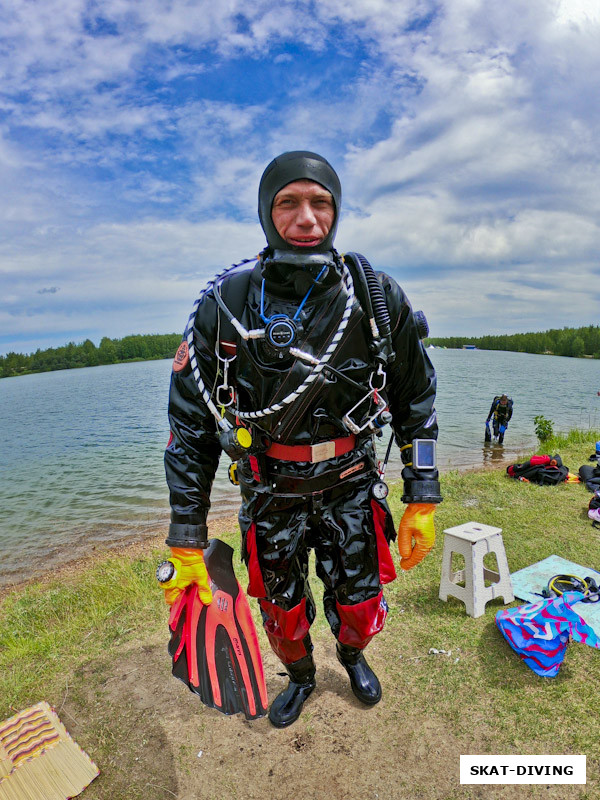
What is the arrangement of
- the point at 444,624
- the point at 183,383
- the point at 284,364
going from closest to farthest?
the point at 284,364, the point at 183,383, the point at 444,624

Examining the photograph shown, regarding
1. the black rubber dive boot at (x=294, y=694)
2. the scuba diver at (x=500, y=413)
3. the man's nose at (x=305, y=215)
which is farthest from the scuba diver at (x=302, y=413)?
the scuba diver at (x=500, y=413)

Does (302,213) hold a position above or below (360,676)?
above

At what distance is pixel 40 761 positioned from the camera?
7.54 ft

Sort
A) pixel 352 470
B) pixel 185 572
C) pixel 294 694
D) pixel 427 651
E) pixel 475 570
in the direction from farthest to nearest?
1. pixel 475 570
2. pixel 427 651
3. pixel 294 694
4. pixel 352 470
5. pixel 185 572

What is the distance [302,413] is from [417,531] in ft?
3.07

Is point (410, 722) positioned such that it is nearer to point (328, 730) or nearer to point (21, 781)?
point (328, 730)

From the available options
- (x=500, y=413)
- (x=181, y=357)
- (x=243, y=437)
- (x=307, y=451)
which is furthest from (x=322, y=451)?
(x=500, y=413)

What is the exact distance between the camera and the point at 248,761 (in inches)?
92.2

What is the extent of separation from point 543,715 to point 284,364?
2448mm

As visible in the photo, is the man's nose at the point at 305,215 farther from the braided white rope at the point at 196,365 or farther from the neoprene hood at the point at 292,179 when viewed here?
the braided white rope at the point at 196,365

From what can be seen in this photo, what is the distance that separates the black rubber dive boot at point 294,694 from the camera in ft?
8.39

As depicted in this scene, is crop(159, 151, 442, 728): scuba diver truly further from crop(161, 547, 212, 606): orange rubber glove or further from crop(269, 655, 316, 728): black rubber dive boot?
crop(269, 655, 316, 728): black rubber dive boot

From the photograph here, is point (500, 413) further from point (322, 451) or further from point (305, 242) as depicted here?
point (305, 242)

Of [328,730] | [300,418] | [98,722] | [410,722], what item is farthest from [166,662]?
[300,418]
